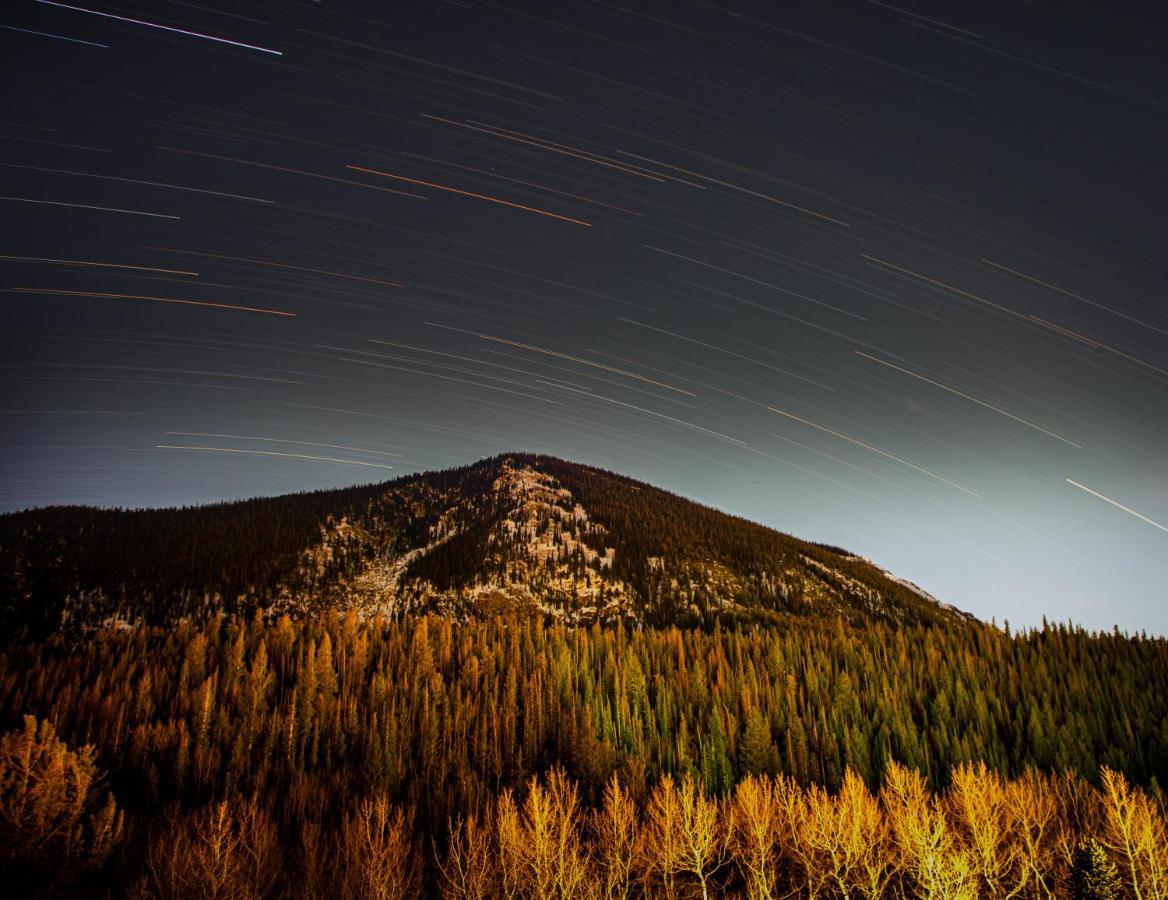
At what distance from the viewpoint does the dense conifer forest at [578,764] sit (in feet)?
152

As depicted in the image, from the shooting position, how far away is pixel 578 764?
8069cm

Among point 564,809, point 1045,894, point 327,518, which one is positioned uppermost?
point 327,518

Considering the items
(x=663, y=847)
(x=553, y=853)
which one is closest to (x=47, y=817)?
(x=553, y=853)

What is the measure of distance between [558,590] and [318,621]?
6943cm

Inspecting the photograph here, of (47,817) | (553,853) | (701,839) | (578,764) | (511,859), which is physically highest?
(578,764)

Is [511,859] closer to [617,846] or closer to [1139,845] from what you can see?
[617,846]

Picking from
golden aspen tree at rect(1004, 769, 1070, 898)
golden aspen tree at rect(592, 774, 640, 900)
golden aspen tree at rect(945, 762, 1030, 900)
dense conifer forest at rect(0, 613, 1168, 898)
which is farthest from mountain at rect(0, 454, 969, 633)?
golden aspen tree at rect(1004, 769, 1070, 898)

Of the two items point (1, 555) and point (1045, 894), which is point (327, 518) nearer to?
point (1, 555)

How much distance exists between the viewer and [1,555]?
6432 inches

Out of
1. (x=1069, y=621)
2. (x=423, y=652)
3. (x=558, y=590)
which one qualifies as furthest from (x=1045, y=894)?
(x=558, y=590)

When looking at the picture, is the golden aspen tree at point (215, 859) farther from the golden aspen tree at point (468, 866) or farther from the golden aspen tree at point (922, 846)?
the golden aspen tree at point (922, 846)

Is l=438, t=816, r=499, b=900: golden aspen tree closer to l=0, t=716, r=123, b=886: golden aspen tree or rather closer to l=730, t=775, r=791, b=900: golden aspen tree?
l=730, t=775, r=791, b=900: golden aspen tree

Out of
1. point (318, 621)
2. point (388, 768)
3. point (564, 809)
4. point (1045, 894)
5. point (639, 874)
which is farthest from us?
point (318, 621)

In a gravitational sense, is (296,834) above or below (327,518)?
below
